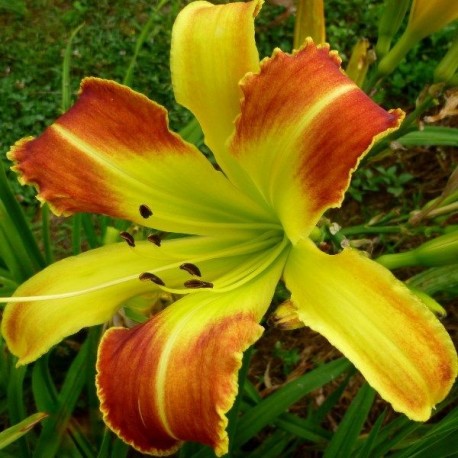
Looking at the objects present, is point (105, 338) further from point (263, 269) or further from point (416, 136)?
point (416, 136)

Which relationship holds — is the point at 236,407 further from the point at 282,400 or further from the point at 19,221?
the point at 19,221

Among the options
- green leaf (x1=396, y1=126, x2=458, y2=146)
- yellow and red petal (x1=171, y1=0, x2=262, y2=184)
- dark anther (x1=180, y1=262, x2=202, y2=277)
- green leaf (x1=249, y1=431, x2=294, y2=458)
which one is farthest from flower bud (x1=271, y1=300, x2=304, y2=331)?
green leaf (x1=396, y1=126, x2=458, y2=146)

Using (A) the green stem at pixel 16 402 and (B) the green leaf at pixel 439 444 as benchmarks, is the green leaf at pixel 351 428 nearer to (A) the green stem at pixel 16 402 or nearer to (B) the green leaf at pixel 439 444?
(B) the green leaf at pixel 439 444

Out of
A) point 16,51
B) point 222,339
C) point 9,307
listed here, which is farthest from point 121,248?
point 16,51

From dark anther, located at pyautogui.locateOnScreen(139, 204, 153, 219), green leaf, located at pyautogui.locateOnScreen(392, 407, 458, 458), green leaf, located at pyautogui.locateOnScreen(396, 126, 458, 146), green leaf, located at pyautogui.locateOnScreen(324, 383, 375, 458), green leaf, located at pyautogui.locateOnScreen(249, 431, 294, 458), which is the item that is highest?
dark anther, located at pyautogui.locateOnScreen(139, 204, 153, 219)

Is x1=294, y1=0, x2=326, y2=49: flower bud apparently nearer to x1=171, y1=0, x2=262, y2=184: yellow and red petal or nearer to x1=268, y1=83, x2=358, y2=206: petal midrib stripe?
x1=171, y1=0, x2=262, y2=184: yellow and red petal

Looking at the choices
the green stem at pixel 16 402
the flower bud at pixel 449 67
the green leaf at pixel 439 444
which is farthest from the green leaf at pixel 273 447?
the flower bud at pixel 449 67
